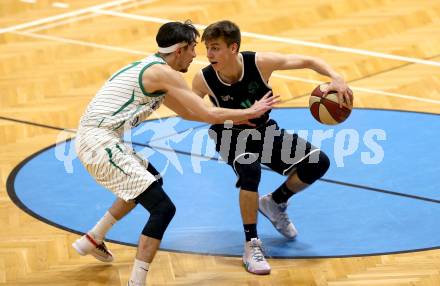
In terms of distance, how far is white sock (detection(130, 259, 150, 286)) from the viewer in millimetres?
6555

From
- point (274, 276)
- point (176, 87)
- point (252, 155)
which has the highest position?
point (176, 87)

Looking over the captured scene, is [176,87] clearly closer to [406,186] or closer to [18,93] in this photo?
[406,186]

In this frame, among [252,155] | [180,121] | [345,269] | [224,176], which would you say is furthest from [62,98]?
[345,269]

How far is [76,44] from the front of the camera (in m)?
13.0

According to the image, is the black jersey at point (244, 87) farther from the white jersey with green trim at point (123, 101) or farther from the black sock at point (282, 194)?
the white jersey with green trim at point (123, 101)

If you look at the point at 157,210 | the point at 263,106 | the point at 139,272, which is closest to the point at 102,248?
the point at 139,272

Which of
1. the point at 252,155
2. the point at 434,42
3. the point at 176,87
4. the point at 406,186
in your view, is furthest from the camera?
the point at 434,42

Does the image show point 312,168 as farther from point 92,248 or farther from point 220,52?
point 92,248

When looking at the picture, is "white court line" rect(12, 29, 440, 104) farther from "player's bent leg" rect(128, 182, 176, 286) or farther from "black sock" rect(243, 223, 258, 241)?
"player's bent leg" rect(128, 182, 176, 286)

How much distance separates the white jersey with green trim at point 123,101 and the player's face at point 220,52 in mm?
551

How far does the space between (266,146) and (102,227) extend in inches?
50.0

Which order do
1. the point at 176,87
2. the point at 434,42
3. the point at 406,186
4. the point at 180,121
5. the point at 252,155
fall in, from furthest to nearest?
the point at 434,42
the point at 180,121
the point at 406,186
the point at 252,155
the point at 176,87

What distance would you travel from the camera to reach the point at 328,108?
24.3 feet

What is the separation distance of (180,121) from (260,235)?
2.76 metres
